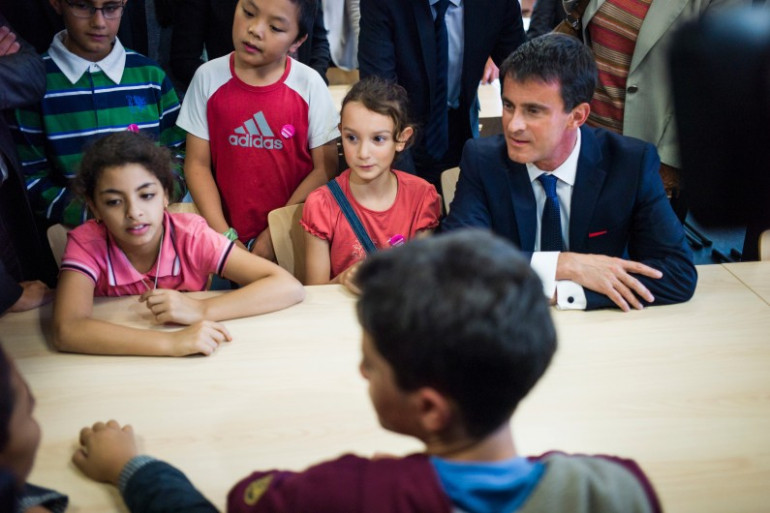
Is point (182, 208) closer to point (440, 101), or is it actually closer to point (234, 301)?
point (234, 301)

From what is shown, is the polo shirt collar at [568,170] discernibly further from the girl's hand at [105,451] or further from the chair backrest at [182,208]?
the girl's hand at [105,451]

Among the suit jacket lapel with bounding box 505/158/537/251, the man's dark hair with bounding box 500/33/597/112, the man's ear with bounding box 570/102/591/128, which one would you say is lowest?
the suit jacket lapel with bounding box 505/158/537/251

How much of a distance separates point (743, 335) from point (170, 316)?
1.22 m

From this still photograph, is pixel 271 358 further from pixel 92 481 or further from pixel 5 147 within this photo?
pixel 5 147

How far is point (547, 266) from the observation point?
176cm

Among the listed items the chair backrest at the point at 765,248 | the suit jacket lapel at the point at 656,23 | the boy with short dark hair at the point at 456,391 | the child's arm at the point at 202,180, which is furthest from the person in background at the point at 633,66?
the boy with short dark hair at the point at 456,391

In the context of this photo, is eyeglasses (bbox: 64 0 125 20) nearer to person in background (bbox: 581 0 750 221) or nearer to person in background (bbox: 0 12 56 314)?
person in background (bbox: 0 12 56 314)

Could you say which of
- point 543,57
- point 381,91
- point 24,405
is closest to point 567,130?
point 543,57

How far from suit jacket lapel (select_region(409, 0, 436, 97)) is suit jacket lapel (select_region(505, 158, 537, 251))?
2.54 ft

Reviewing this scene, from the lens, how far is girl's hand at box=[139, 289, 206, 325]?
1634mm

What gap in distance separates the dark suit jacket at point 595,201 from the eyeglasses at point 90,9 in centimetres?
119

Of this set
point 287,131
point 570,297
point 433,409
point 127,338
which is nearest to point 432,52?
point 287,131

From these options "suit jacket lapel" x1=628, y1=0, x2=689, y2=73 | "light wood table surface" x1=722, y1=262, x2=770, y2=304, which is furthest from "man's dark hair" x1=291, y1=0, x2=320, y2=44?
"light wood table surface" x1=722, y1=262, x2=770, y2=304

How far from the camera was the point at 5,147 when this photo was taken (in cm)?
211
